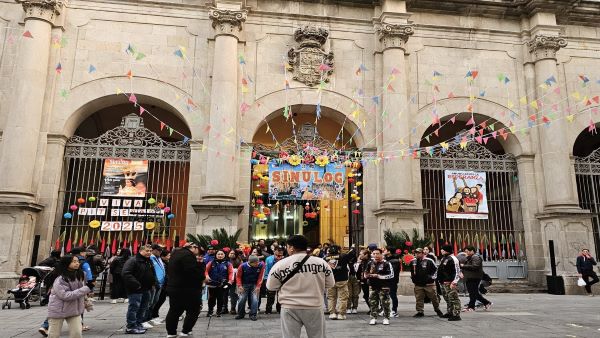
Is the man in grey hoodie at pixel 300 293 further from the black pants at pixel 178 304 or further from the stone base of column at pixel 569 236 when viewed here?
the stone base of column at pixel 569 236

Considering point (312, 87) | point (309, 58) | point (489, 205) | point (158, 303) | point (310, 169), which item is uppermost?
point (309, 58)

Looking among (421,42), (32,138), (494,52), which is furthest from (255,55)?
(494,52)

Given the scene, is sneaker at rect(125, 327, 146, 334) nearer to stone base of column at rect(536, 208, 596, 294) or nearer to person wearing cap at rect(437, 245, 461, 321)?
person wearing cap at rect(437, 245, 461, 321)

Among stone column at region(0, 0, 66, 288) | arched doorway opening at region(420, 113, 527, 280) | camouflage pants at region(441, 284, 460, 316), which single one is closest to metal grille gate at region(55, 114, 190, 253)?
stone column at region(0, 0, 66, 288)

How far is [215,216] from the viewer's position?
14.3 m

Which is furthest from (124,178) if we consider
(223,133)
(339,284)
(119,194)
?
(339,284)

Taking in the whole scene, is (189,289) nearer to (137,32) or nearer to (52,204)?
(52,204)

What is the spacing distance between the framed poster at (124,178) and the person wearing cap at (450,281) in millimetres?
10108

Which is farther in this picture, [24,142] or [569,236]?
[569,236]

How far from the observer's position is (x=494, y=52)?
18094 millimetres

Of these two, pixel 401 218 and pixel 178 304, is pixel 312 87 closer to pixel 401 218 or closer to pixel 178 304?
pixel 401 218

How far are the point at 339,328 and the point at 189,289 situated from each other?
2990 millimetres

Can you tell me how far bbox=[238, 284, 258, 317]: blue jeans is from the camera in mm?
9367

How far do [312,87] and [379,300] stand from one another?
367 inches
